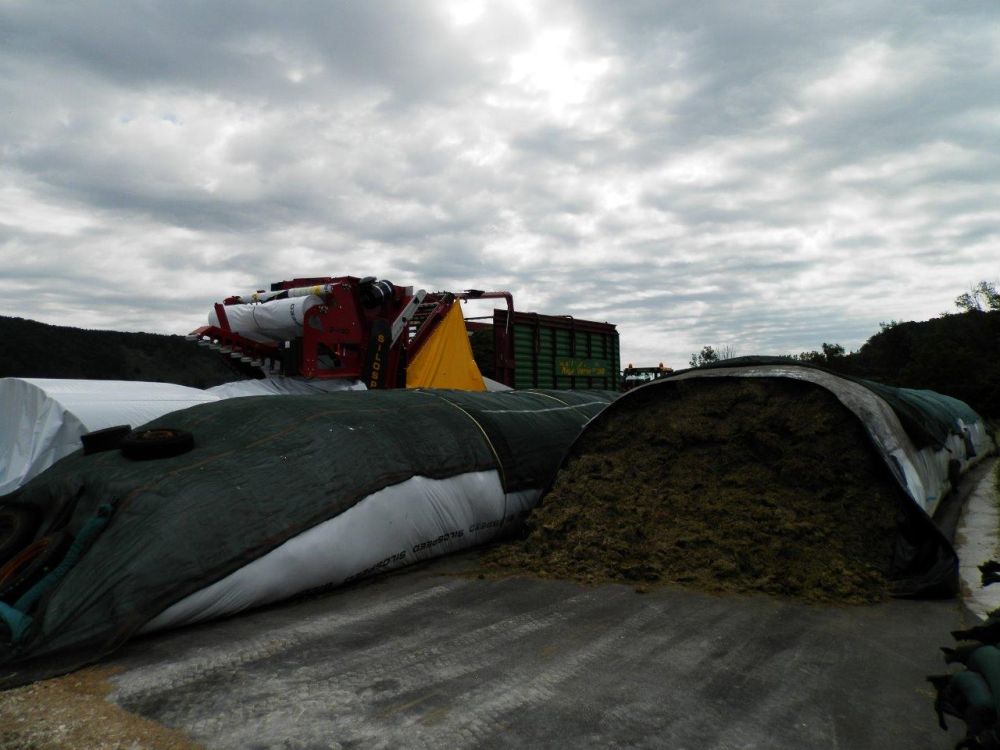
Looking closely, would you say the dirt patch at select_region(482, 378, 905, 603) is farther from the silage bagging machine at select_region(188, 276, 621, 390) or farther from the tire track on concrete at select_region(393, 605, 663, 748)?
the silage bagging machine at select_region(188, 276, 621, 390)

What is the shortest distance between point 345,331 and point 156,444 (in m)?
4.70

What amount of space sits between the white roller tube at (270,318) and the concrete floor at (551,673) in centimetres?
512

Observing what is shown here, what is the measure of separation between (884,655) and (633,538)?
1989 millimetres

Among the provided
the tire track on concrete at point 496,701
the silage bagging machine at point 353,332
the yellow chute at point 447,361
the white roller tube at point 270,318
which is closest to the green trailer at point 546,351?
the silage bagging machine at point 353,332

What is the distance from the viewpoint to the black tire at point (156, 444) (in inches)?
183

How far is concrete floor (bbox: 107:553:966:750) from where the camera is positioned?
2.61m

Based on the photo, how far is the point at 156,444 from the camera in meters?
4.66

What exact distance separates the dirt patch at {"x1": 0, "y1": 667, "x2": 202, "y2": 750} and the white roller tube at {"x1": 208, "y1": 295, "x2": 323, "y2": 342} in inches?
241

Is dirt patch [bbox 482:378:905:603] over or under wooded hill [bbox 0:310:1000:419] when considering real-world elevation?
under

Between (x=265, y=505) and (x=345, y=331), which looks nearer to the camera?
(x=265, y=505)

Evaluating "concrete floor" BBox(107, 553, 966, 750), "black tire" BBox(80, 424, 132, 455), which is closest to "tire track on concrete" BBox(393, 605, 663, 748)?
"concrete floor" BBox(107, 553, 966, 750)

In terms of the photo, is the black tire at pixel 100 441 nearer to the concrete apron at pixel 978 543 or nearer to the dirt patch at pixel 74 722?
the dirt patch at pixel 74 722

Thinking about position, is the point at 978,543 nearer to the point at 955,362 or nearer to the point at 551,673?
the point at 551,673

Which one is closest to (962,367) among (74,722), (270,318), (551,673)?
(270,318)
